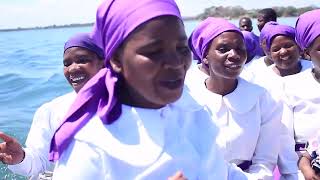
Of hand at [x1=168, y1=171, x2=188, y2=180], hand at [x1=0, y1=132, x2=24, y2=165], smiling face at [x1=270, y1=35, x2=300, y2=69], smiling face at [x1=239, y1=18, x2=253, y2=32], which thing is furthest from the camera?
smiling face at [x1=239, y1=18, x2=253, y2=32]

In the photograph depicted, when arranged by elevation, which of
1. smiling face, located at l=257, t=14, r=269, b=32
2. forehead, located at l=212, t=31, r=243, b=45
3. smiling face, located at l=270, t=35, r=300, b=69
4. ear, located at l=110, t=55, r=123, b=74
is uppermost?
ear, located at l=110, t=55, r=123, b=74

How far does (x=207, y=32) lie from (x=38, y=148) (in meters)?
1.17

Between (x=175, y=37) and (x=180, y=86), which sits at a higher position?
(x=175, y=37)

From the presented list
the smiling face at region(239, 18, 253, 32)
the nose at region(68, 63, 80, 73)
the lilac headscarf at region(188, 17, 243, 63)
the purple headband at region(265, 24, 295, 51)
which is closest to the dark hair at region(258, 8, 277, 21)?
the smiling face at region(239, 18, 253, 32)

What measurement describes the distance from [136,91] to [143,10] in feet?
0.85

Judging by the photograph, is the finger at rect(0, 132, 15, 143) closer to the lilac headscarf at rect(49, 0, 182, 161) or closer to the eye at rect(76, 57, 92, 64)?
the lilac headscarf at rect(49, 0, 182, 161)

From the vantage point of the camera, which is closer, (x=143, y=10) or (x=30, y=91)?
(x=143, y=10)

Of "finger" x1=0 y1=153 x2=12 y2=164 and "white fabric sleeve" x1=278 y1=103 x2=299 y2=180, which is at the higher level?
"finger" x1=0 y1=153 x2=12 y2=164

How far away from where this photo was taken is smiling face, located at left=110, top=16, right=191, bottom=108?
127 cm

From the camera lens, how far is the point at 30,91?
11023 mm

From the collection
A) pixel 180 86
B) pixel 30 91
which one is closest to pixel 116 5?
pixel 180 86

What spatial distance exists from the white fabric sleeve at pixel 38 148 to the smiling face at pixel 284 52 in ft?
5.85

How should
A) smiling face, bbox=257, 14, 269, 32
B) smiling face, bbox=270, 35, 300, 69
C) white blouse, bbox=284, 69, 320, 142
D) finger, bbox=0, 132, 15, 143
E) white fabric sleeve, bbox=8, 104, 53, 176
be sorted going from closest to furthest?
finger, bbox=0, 132, 15, 143, white fabric sleeve, bbox=8, 104, 53, 176, white blouse, bbox=284, 69, 320, 142, smiling face, bbox=270, 35, 300, 69, smiling face, bbox=257, 14, 269, 32

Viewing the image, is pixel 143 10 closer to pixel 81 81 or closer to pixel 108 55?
pixel 108 55
